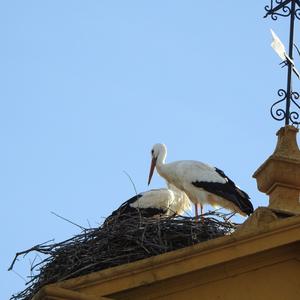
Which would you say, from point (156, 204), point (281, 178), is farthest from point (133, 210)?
point (281, 178)

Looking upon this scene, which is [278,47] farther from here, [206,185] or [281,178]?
[206,185]

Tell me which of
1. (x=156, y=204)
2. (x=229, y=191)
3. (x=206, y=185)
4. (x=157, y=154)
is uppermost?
(x=157, y=154)

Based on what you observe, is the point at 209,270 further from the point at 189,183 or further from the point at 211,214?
the point at 189,183

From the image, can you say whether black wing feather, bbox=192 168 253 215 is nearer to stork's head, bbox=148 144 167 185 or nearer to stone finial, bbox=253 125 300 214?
stork's head, bbox=148 144 167 185

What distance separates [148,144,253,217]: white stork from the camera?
14180mm

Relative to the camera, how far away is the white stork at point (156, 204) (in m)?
13.6

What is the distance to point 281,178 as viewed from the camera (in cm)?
893

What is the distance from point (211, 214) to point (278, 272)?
3.85 meters

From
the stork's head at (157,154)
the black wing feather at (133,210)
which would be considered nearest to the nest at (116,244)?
the black wing feather at (133,210)

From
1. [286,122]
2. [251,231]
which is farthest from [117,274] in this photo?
[286,122]

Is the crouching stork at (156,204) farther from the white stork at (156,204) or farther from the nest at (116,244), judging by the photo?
the nest at (116,244)

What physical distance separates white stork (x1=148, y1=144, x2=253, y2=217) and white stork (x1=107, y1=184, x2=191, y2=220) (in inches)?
8.0

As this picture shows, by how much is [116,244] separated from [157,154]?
580cm

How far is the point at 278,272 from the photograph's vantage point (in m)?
8.17
